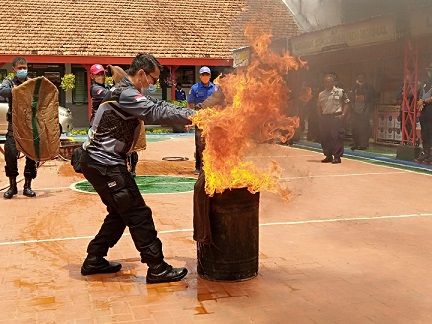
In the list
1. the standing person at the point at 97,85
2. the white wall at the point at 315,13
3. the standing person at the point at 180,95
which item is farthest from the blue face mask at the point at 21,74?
the standing person at the point at 180,95

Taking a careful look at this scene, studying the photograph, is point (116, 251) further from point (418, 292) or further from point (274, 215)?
point (418, 292)

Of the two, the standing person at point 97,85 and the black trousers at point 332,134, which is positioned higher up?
the standing person at point 97,85

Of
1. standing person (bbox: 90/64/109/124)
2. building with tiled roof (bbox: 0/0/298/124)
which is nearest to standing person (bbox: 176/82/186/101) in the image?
building with tiled roof (bbox: 0/0/298/124)

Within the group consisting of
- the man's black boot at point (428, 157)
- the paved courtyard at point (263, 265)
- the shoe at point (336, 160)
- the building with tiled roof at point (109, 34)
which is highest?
the building with tiled roof at point (109, 34)

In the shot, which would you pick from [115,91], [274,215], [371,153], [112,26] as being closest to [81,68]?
[112,26]

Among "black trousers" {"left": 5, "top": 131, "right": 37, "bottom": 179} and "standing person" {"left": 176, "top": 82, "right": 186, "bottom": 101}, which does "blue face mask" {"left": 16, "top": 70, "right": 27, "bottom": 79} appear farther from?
"standing person" {"left": 176, "top": 82, "right": 186, "bottom": 101}

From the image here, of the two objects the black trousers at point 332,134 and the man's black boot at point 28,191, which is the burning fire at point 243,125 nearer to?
the man's black boot at point 28,191

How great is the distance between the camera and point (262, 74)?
467 cm

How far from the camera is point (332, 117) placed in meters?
12.1

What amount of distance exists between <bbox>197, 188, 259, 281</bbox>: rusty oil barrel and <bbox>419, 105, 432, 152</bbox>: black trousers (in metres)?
8.00

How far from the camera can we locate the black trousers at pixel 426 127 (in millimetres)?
11453

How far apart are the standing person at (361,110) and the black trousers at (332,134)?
1.92m

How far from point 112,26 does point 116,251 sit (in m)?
21.0

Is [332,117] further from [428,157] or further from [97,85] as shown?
[97,85]
